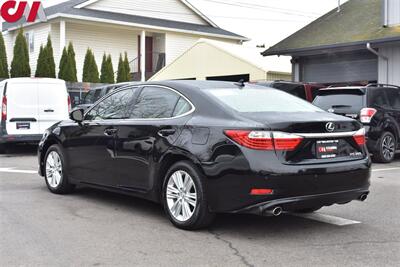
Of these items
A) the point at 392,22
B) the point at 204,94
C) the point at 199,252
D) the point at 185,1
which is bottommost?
the point at 199,252

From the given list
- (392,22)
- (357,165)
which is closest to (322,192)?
(357,165)

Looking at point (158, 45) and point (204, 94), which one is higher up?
point (158, 45)

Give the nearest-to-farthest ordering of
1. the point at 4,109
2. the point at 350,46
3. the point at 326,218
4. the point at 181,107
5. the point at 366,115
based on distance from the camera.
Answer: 1. the point at 181,107
2. the point at 326,218
3. the point at 366,115
4. the point at 4,109
5. the point at 350,46

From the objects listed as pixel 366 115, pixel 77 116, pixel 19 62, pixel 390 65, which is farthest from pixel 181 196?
pixel 19 62

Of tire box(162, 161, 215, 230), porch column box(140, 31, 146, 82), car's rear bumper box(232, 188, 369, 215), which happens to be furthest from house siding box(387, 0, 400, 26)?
porch column box(140, 31, 146, 82)

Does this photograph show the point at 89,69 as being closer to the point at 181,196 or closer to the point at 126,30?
the point at 126,30

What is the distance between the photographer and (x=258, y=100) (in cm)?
631

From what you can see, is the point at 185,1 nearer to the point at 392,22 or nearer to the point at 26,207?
the point at 392,22

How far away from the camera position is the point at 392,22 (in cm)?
1736

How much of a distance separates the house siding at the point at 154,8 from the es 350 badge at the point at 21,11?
264 centimetres

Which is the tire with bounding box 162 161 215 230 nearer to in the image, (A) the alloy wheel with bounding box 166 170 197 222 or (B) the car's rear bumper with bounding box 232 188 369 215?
(A) the alloy wheel with bounding box 166 170 197 222

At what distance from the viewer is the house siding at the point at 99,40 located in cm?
3058

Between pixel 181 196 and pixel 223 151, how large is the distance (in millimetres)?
749

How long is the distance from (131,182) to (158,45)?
92.1 ft
